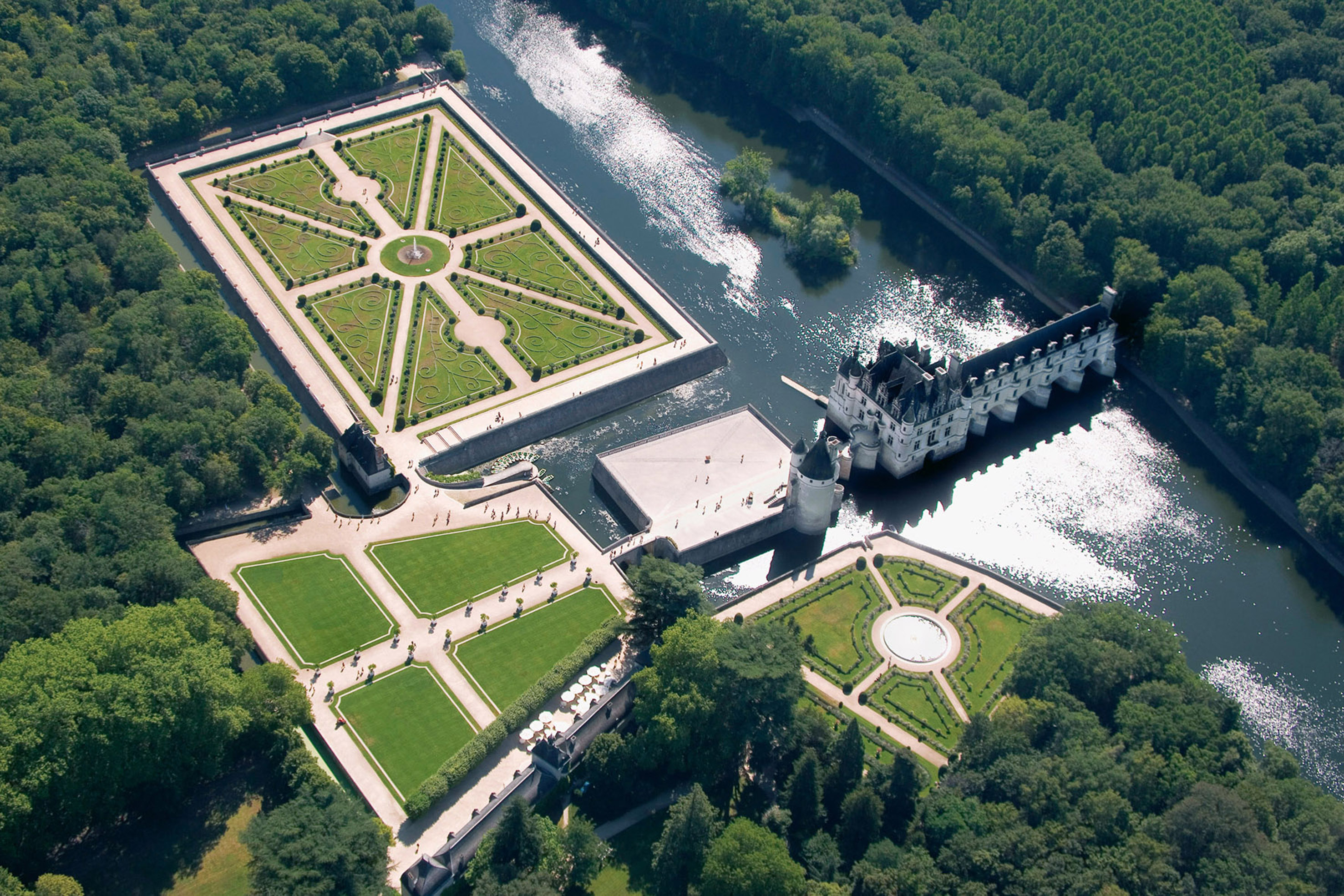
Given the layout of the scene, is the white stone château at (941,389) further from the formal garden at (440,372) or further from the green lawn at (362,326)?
the green lawn at (362,326)

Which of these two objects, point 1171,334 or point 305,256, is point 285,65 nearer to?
point 305,256

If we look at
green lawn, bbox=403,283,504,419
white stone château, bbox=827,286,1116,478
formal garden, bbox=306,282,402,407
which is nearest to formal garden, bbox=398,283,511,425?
green lawn, bbox=403,283,504,419

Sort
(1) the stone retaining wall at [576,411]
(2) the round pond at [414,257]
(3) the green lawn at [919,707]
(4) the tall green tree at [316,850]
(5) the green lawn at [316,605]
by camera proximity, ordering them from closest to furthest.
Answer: (4) the tall green tree at [316,850]
(3) the green lawn at [919,707]
(5) the green lawn at [316,605]
(1) the stone retaining wall at [576,411]
(2) the round pond at [414,257]

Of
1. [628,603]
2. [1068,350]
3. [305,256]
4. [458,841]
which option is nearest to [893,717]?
[628,603]

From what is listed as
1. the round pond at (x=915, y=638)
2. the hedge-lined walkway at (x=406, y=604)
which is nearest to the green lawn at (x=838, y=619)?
the round pond at (x=915, y=638)

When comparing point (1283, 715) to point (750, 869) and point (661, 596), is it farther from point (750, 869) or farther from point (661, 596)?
point (661, 596)

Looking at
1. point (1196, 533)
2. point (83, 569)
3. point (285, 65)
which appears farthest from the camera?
point (285, 65)

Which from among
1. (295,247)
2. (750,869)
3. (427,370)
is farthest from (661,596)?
(295,247)
